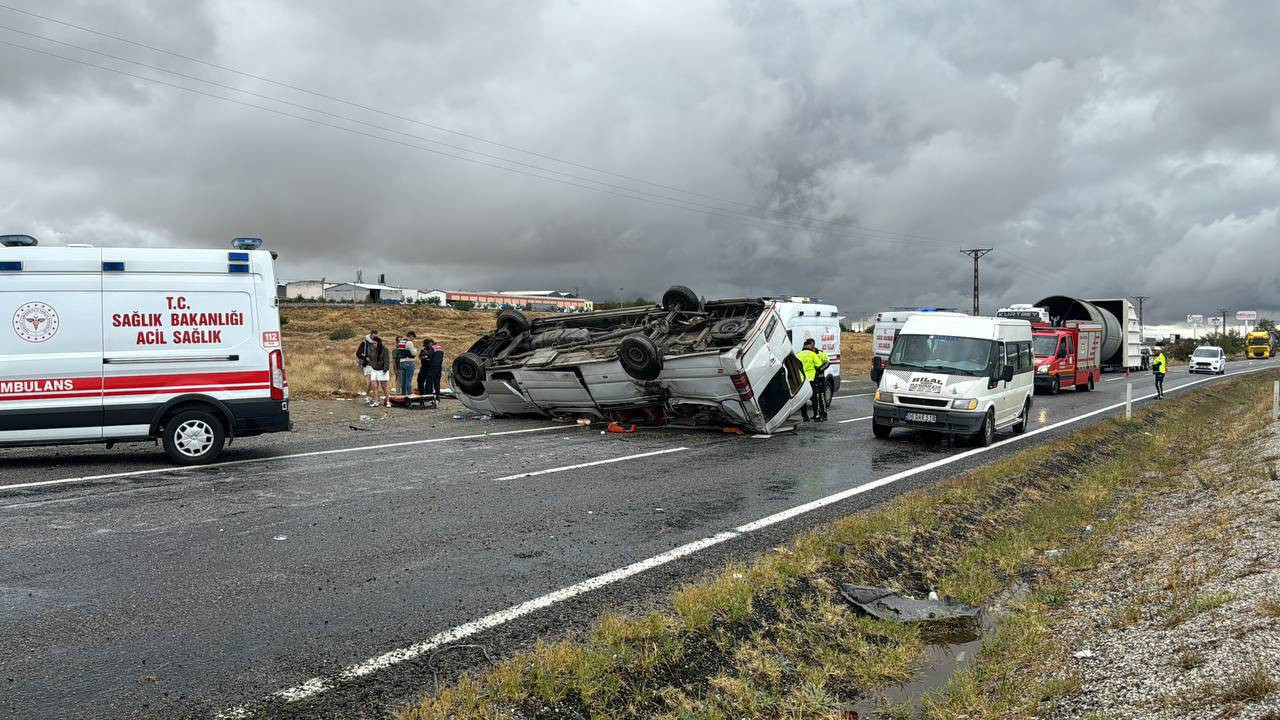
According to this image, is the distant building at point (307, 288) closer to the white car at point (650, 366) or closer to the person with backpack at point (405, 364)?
the person with backpack at point (405, 364)

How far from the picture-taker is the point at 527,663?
3861 mm

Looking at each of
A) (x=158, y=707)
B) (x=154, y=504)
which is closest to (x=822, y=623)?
(x=158, y=707)

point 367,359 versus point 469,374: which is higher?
point 367,359

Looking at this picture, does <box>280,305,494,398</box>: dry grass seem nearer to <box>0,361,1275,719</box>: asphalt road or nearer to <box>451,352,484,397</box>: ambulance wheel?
<box>451,352,484,397</box>: ambulance wheel

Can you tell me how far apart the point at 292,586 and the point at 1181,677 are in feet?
16.3

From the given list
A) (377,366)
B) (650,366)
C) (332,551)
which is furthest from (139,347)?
(377,366)

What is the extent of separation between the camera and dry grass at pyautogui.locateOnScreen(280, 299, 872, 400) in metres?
21.3

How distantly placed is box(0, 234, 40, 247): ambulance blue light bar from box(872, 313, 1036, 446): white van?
11591 millimetres

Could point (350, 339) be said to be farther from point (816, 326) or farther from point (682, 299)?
point (682, 299)

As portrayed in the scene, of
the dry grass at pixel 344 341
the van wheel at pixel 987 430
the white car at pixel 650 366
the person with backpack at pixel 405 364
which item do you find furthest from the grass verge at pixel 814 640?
the dry grass at pixel 344 341

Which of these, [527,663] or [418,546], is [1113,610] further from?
[418,546]

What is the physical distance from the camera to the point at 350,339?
47719 millimetres

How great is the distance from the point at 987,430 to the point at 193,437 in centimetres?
1133

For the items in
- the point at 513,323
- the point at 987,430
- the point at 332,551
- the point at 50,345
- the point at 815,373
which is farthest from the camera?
the point at 513,323
